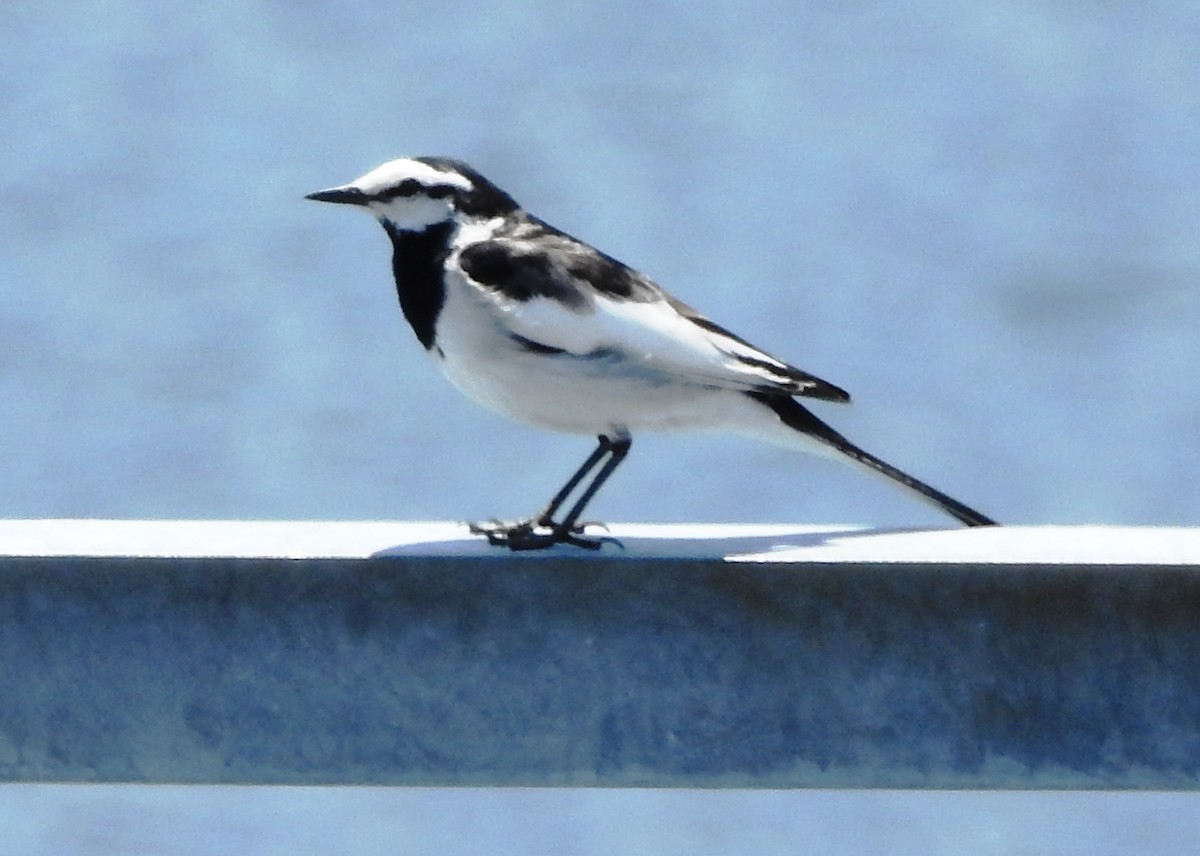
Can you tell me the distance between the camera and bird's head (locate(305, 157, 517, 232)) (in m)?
3.84

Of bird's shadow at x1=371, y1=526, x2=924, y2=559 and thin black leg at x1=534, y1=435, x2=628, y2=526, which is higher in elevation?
bird's shadow at x1=371, y1=526, x2=924, y2=559

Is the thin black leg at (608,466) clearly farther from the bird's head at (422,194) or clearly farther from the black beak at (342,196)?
the black beak at (342,196)

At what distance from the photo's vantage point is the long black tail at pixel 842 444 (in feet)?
10.7

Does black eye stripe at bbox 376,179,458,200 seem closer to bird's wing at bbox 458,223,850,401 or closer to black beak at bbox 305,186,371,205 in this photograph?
black beak at bbox 305,186,371,205

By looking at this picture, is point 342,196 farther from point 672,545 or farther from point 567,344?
point 672,545

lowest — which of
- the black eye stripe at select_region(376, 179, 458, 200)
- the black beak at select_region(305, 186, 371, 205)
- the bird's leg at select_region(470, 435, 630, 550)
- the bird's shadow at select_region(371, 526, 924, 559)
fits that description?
the bird's leg at select_region(470, 435, 630, 550)

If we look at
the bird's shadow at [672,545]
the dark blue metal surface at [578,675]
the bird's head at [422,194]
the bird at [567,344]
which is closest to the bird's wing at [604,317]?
the bird at [567,344]

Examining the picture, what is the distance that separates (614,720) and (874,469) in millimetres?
1492

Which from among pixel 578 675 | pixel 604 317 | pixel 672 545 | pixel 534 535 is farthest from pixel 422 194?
pixel 578 675

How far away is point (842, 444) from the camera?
3557 millimetres

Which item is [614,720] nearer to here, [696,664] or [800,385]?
[696,664]

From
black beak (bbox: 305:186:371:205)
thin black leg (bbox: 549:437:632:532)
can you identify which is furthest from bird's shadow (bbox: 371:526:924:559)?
black beak (bbox: 305:186:371:205)

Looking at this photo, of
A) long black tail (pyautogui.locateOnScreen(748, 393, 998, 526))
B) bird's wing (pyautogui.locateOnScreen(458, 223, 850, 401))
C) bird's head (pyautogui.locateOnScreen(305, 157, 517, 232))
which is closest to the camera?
long black tail (pyautogui.locateOnScreen(748, 393, 998, 526))

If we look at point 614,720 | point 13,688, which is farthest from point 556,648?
point 13,688
